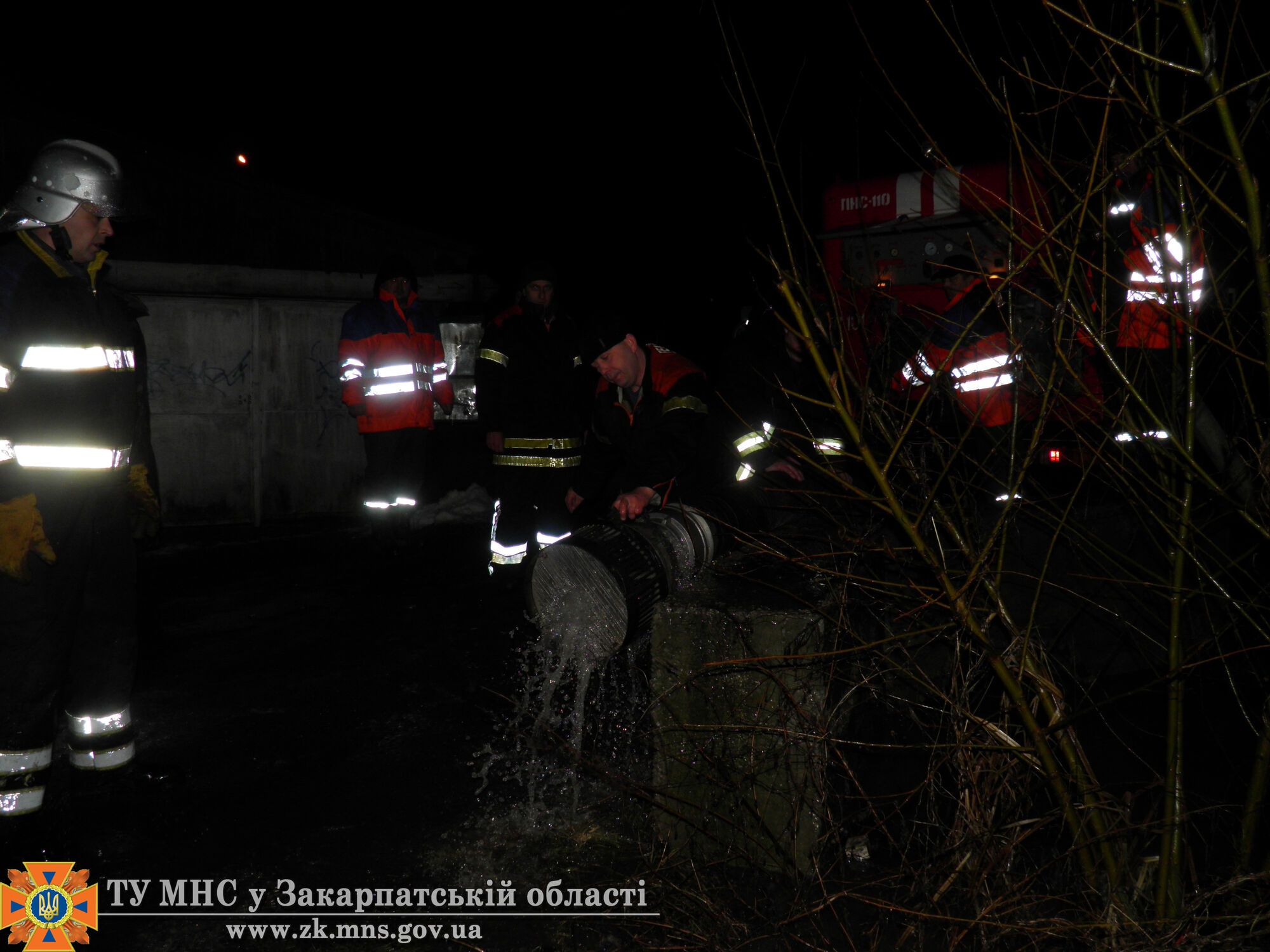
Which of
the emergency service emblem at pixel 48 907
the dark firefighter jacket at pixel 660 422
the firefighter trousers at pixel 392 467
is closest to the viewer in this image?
the emergency service emblem at pixel 48 907

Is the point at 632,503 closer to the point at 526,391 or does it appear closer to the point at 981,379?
the point at 981,379

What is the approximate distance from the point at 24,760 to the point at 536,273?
3.79 metres

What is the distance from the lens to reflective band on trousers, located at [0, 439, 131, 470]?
309 centimetres

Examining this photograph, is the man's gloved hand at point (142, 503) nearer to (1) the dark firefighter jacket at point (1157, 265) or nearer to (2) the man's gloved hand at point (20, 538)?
(2) the man's gloved hand at point (20, 538)

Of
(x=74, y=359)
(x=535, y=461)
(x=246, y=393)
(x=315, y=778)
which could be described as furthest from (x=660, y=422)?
(x=246, y=393)

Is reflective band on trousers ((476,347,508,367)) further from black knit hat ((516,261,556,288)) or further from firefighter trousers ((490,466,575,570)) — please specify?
firefighter trousers ((490,466,575,570))

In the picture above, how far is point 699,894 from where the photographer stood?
2457 mm

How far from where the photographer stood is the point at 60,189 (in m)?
3.27

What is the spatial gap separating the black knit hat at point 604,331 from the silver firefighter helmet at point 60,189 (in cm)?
178

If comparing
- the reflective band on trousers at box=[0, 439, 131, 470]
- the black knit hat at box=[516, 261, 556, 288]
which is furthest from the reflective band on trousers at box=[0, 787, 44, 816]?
the black knit hat at box=[516, 261, 556, 288]

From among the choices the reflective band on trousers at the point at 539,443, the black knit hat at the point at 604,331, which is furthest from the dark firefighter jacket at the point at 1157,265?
the reflective band on trousers at the point at 539,443

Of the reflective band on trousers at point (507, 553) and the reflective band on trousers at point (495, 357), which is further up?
the reflective band on trousers at point (495, 357)

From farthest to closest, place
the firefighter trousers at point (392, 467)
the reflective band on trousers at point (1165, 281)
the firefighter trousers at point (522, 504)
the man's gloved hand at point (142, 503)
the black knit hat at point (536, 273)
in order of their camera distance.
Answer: the firefighter trousers at point (392, 467)
the black knit hat at point (536, 273)
the firefighter trousers at point (522, 504)
the man's gloved hand at point (142, 503)
the reflective band on trousers at point (1165, 281)

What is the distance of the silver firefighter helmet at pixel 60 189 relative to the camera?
3240 mm
